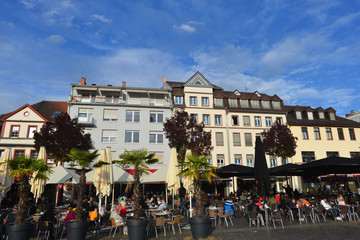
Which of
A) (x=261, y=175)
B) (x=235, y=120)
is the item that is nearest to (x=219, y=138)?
(x=235, y=120)

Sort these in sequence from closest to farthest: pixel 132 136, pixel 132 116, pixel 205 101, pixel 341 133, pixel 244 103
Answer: pixel 132 136 < pixel 132 116 < pixel 205 101 < pixel 341 133 < pixel 244 103

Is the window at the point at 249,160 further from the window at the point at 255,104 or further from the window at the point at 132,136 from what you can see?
the window at the point at 132,136

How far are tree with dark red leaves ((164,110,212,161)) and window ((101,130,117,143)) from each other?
9207 mm

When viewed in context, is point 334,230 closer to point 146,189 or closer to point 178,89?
point 146,189

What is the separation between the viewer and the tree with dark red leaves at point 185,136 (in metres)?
25.8

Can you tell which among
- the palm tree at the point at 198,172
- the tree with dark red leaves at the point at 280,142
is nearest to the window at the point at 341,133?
the tree with dark red leaves at the point at 280,142

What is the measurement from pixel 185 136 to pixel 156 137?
8158 mm

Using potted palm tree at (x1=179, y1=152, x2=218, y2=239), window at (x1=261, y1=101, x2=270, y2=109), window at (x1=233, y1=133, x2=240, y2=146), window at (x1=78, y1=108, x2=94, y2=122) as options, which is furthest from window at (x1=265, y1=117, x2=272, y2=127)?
potted palm tree at (x1=179, y1=152, x2=218, y2=239)

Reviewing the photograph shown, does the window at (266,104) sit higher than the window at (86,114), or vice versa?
the window at (266,104)

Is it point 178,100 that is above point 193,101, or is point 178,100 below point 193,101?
above

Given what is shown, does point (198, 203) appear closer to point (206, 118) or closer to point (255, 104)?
point (206, 118)

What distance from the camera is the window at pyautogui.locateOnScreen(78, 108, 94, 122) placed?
31.9 metres

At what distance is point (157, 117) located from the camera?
112 ft

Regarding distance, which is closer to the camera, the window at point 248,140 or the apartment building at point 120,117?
the apartment building at point 120,117
